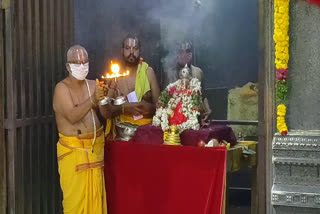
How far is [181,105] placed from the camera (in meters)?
5.64

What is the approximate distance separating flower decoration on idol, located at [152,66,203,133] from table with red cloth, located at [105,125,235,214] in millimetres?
106

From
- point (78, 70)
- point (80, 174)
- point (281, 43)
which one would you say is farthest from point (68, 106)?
point (281, 43)

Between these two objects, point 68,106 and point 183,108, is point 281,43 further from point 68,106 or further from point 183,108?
point 68,106

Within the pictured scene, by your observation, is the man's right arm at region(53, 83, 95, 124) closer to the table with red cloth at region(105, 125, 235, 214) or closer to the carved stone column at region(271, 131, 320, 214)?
the table with red cloth at region(105, 125, 235, 214)

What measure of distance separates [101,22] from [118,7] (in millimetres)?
426

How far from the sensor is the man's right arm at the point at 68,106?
17.3 ft

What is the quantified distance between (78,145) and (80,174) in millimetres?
292

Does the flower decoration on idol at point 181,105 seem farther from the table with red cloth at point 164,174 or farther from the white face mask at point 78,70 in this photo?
the white face mask at point 78,70

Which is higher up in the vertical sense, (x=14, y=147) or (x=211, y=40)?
(x=211, y=40)

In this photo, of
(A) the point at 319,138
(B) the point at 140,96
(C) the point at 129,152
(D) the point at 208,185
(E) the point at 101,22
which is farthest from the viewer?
(E) the point at 101,22

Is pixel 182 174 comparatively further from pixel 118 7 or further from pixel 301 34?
pixel 118 7

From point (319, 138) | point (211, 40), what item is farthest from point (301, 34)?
point (211, 40)

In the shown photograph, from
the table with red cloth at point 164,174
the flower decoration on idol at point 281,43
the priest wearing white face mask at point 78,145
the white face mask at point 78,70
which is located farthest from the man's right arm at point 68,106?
the flower decoration on idol at point 281,43

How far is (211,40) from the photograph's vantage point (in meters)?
8.56
